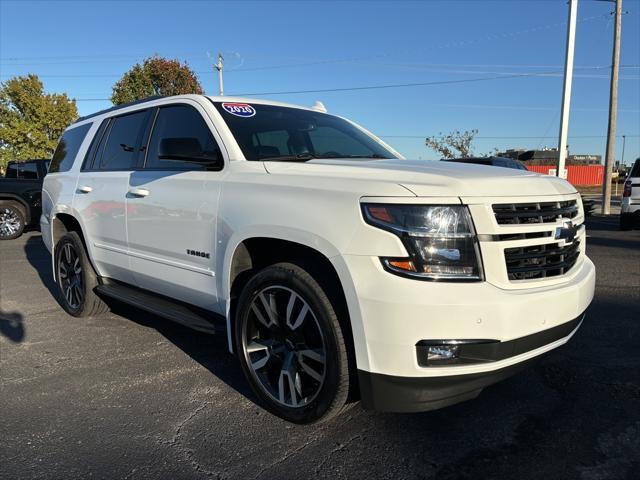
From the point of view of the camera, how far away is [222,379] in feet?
11.3

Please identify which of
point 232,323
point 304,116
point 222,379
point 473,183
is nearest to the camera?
point 473,183

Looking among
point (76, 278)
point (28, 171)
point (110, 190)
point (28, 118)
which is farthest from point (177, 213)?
point (28, 118)

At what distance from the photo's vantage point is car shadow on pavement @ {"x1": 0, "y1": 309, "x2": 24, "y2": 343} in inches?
176

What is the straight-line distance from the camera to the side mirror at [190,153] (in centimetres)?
321

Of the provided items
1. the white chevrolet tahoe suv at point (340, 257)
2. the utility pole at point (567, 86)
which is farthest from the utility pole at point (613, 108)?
the white chevrolet tahoe suv at point (340, 257)

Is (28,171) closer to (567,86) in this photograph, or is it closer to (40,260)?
(40,260)

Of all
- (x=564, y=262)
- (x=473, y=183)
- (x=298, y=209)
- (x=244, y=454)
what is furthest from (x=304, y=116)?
(x=244, y=454)

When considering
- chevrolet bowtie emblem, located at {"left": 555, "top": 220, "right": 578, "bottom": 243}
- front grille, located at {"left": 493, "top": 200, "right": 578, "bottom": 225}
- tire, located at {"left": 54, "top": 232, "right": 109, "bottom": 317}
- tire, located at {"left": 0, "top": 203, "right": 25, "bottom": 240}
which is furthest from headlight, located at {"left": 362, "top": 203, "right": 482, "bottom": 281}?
tire, located at {"left": 0, "top": 203, "right": 25, "bottom": 240}

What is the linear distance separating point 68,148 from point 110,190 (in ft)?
5.66

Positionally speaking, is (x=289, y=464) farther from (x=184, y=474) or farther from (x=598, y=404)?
(x=598, y=404)

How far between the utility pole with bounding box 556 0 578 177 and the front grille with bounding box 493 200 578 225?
44.6 feet

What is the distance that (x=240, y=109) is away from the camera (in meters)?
3.58

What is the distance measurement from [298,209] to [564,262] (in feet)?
4.76

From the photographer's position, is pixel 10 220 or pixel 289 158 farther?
pixel 10 220
